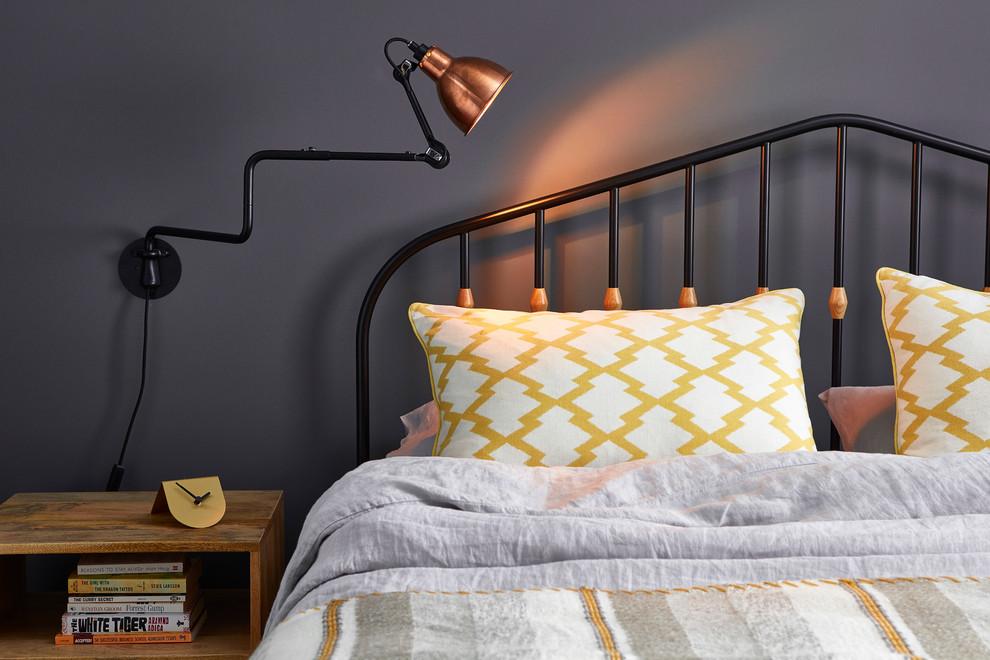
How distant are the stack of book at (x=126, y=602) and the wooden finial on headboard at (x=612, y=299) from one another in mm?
937

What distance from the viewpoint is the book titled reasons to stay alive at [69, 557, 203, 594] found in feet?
4.18

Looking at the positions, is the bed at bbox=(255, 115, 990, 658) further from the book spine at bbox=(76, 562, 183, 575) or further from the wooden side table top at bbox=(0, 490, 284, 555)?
the book spine at bbox=(76, 562, 183, 575)

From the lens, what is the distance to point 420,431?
1.52m

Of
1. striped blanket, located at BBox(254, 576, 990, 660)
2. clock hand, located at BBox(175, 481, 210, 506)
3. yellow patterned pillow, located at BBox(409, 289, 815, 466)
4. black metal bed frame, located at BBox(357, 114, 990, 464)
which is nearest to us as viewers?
striped blanket, located at BBox(254, 576, 990, 660)

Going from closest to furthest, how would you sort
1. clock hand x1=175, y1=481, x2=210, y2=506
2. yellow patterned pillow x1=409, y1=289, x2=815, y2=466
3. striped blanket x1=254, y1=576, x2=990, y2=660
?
striped blanket x1=254, y1=576, x2=990, y2=660 < yellow patterned pillow x1=409, y1=289, x2=815, y2=466 < clock hand x1=175, y1=481, x2=210, y2=506

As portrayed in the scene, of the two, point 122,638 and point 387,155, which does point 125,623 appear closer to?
point 122,638

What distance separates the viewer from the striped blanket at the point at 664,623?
613 mm

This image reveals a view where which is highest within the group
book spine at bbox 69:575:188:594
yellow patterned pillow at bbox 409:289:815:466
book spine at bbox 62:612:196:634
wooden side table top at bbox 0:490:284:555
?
yellow patterned pillow at bbox 409:289:815:466

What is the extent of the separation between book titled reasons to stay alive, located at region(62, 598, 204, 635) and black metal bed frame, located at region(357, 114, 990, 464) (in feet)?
1.49

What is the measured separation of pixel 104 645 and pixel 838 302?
4.95 feet

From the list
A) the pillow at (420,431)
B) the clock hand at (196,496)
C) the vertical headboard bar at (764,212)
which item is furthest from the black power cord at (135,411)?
the vertical headboard bar at (764,212)

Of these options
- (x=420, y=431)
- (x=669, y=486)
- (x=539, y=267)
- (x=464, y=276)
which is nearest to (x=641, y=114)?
(x=539, y=267)

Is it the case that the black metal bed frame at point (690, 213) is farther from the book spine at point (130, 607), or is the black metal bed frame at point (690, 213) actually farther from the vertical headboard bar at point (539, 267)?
the book spine at point (130, 607)

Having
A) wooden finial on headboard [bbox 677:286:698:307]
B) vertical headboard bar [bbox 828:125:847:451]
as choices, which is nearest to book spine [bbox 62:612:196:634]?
wooden finial on headboard [bbox 677:286:698:307]
